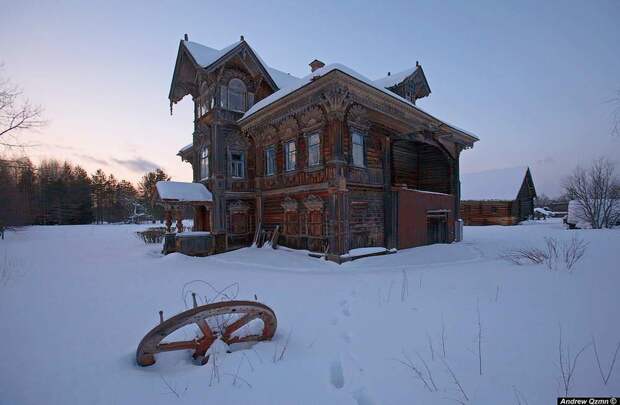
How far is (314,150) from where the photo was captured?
11992 mm

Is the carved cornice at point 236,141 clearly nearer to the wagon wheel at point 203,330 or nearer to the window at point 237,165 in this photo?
the window at point 237,165

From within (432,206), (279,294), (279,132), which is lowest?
(279,294)

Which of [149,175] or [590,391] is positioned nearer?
[590,391]

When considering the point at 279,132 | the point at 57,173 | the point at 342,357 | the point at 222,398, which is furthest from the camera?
the point at 57,173

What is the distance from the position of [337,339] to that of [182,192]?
12.3 meters

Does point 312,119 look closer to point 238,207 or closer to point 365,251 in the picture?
point 365,251

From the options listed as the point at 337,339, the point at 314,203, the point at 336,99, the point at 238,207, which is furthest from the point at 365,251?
the point at 337,339

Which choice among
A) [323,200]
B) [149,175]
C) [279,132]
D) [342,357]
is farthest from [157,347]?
[149,175]

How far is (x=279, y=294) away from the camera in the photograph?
6398 millimetres

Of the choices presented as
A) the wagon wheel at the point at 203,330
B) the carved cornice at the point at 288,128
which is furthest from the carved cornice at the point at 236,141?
the wagon wheel at the point at 203,330

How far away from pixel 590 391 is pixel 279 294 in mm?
5208

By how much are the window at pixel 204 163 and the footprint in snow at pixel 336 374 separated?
1396cm

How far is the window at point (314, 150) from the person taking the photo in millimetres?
11789

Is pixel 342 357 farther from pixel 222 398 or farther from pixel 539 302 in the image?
pixel 539 302
